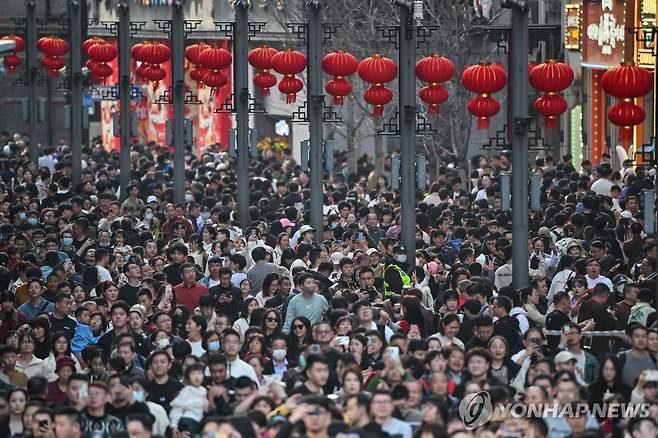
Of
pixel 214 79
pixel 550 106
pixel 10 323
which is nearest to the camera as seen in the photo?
pixel 10 323

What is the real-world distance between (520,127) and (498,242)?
1845 mm

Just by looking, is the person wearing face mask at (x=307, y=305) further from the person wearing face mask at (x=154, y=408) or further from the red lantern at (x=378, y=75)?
the red lantern at (x=378, y=75)

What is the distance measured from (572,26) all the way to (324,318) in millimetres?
23761

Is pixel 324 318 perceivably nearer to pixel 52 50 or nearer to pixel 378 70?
pixel 378 70

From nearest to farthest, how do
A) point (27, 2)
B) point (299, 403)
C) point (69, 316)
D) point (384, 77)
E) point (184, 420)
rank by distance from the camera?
1. point (299, 403)
2. point (184, 420)
3. point (69, 316)
4. point (384, 77)
5. point (27, 2)

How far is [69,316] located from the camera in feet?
65.9

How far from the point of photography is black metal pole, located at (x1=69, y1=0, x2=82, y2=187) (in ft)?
127

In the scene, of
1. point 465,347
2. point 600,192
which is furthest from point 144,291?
point 600,192

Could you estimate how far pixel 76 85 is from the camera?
39.2 m

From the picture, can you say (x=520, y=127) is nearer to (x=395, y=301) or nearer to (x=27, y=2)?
(x=395, y=301)

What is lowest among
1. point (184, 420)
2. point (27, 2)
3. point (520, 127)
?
point (184, 420)

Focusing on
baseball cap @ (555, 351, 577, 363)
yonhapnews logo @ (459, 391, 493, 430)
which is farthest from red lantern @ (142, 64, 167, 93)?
yonhapnews logo @ (459, 391, 493, 430)

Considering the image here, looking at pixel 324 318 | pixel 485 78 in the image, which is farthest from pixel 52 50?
pixel 324 318

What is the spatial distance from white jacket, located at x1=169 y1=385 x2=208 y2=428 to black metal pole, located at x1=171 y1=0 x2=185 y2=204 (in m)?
18.0
